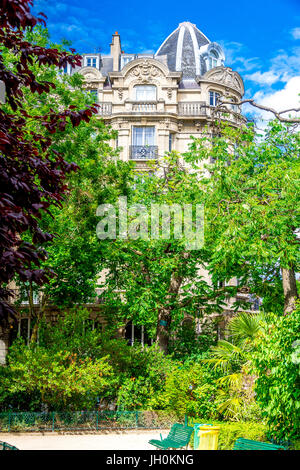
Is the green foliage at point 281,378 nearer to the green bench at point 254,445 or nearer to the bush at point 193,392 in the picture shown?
the green bench at point 254,445

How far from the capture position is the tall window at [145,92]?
108 feet

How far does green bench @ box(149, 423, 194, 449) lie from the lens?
12.9m

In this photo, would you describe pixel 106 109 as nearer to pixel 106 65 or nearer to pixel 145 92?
pixel 145 92

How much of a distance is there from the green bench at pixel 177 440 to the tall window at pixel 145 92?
2359cm

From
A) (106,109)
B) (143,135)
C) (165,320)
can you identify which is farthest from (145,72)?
(165,320)

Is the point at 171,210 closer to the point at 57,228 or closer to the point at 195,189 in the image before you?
the point at 195,189

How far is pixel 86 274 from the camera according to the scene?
21.5m

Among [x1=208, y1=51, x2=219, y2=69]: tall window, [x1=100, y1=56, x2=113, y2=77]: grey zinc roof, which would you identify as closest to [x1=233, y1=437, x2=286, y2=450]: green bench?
[x1=100, y1=56, x2=113, y2=77]: grey zinc roof

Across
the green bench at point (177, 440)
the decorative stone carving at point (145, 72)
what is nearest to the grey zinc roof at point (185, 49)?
the decorative stone carving at point (145, 72)

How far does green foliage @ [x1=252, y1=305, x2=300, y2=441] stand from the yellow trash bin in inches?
76.8

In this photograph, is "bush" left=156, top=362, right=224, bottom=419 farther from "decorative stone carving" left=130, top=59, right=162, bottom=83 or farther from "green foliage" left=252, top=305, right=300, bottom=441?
"decorative stone carving" left=130, top=59, right=162, bottom=83

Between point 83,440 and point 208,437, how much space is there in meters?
5.87

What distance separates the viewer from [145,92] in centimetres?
3303

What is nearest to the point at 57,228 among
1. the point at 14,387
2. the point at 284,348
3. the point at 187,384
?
the point at 14,387
